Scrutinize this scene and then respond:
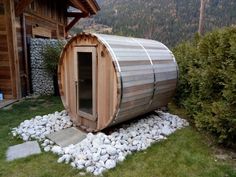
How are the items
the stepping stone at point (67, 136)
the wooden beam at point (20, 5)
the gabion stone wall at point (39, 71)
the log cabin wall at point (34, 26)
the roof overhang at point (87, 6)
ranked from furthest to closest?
the roof overhang at point (87, 6) < the gabion stone wall at point (39, 71) < the log cabin wall at point (34, 26) < the wooden beam at point (20, 5) < the stepping stone at point (67, 136)

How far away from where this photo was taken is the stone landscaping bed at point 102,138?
3.51 m

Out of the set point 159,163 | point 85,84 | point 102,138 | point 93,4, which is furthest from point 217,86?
point 93,4

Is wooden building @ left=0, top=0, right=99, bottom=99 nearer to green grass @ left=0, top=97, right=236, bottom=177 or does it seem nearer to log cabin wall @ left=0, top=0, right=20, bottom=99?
log cabin wall @ left=0, top=0, right=20, bottom=99

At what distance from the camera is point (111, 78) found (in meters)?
4.00

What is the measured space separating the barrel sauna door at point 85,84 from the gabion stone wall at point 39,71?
149 inches

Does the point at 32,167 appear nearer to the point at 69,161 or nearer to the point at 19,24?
the point at 69,161

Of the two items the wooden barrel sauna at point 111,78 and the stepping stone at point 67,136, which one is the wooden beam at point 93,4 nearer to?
the wooden barrel sauna at point 111,78

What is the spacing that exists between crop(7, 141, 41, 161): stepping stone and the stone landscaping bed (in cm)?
13

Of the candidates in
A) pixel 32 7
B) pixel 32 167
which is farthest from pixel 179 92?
pixel 32 7

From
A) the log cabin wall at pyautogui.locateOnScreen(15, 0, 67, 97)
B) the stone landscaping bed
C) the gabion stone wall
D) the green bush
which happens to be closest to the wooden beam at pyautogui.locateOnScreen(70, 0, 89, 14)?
the log cabin wall at pyautogui.locateOnScreen(15, 0, 67, 97)

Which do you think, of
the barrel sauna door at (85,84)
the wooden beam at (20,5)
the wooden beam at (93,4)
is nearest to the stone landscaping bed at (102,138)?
the barrel sauna door at (85,84)

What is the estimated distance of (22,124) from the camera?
4.95 meters

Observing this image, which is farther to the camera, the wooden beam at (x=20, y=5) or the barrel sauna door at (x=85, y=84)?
the wooden beam at (x=20, y=5)

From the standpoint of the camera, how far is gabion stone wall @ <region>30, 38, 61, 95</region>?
8.01 meters
